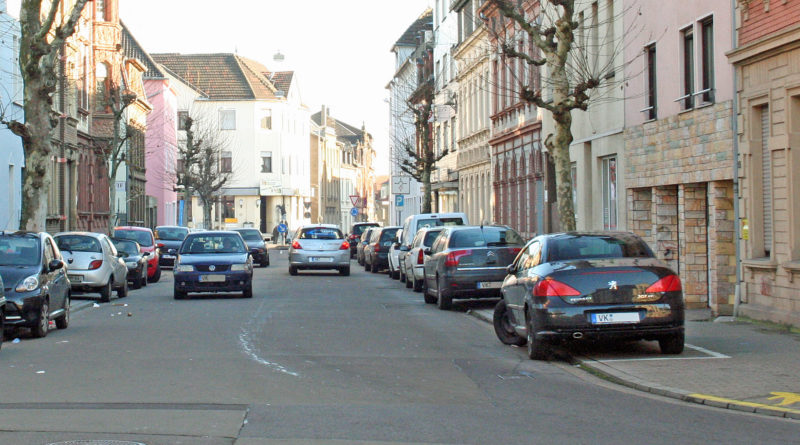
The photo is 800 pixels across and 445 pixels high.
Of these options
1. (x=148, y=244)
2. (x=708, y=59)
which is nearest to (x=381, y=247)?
(x=148, y=244)

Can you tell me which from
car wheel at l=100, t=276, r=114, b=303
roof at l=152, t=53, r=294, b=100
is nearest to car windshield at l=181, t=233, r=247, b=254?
car wheel at l=100, t=276, r=114, b=303

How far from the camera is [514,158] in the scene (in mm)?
41688

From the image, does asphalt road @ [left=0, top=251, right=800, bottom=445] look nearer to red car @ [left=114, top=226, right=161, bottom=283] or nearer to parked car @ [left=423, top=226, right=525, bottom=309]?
parked car @ [left=423, top=226, right=525, bottom=309]

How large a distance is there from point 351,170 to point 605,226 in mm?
123544

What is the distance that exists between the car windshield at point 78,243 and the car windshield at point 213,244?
6.48 feet

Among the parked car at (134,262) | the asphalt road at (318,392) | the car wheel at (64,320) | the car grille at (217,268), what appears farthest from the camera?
the parked car at (134,262)

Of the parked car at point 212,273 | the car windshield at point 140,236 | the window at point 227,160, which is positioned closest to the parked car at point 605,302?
the parked car at point 212,273

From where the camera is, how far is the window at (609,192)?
88.7 ft

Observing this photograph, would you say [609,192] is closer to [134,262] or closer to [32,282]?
[134,262]

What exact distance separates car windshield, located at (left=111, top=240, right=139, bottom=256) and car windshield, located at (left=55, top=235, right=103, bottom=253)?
546 centimetres

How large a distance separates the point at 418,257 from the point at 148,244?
39.1ft

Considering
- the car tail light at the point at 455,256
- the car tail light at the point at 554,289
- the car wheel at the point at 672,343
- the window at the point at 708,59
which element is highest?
the window at the point at 708,59

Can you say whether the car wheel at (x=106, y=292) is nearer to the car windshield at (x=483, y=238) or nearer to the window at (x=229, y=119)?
the car windshield at (x=483, y=238)

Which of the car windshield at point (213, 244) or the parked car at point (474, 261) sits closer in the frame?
the parked car at point (474, 261)
